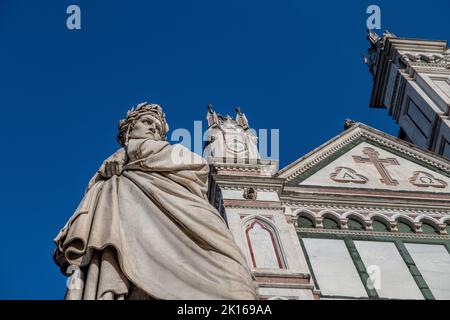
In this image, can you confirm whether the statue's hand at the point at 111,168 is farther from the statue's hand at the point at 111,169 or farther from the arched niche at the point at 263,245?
the arched niche at the point at 263,245

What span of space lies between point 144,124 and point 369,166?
6861 mm

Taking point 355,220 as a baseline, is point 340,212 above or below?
above

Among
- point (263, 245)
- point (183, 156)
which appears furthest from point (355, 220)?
point (183, 156)

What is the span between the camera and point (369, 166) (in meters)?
12.1

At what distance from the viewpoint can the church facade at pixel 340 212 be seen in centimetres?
862

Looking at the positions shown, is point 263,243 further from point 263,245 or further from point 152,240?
point 152,240

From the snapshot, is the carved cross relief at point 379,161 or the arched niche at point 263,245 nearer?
the arched niche at point 263,245

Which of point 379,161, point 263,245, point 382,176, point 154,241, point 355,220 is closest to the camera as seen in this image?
point 154,241

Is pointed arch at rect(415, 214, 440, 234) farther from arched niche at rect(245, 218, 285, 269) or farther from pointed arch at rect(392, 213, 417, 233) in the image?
arched niche at rect(245, 218, 285, 269)

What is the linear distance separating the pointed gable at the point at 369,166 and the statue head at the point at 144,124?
17.1ft

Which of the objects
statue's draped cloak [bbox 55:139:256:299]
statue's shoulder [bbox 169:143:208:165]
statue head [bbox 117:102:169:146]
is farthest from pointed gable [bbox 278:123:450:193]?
statue's draped cloak [bbox 55:139:256:299]

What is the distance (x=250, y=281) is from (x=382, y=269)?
534cm

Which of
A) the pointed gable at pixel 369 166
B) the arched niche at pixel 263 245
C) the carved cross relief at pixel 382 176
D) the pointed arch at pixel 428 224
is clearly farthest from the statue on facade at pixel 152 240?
the carved cross relief at pixel 382 176

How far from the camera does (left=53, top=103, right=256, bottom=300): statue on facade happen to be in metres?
3.95
